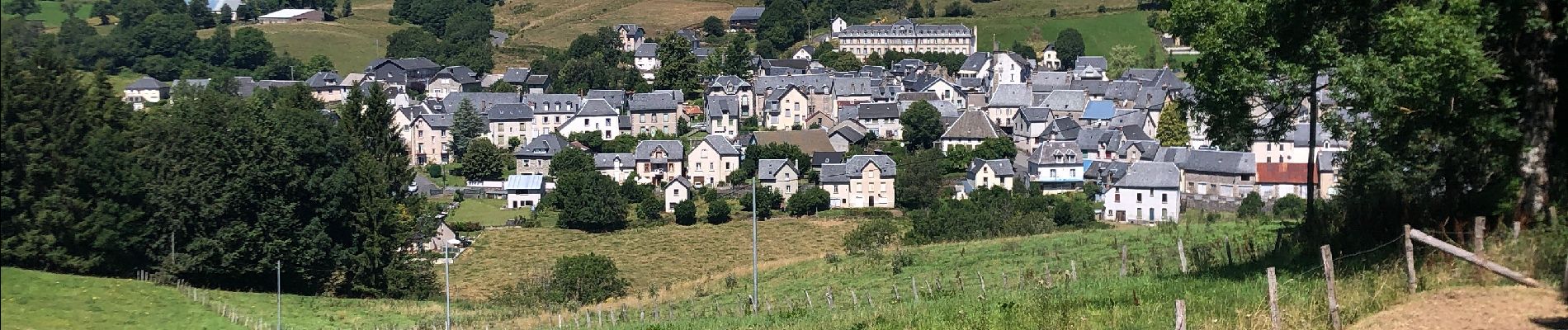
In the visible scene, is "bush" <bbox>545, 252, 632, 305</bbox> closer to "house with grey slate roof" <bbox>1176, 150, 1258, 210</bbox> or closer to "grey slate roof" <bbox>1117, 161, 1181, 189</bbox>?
"grey slate roof" <bbox>1117, 161, 1181, 189</bbox>

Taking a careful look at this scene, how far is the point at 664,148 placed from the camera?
2840 inches

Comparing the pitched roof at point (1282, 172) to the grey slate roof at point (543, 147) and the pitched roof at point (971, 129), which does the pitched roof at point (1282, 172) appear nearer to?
the pitched roof at point (971, 129)

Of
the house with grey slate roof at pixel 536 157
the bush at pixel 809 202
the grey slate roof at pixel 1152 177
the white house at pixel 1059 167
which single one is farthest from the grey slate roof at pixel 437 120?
the grey slate roof at pixel 1152 177

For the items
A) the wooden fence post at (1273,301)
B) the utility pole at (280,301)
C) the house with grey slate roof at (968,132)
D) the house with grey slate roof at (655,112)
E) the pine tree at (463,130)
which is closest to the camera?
the wooden fence post at (1273,301)

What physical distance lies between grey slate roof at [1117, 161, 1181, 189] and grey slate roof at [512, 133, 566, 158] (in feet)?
89.0

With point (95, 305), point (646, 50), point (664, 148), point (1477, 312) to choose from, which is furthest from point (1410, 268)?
point (646, 50)

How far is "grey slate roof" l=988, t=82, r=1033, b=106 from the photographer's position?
283 ft

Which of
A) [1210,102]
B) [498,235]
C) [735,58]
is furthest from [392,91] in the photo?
[1210,102]

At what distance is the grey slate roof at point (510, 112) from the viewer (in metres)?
82.6

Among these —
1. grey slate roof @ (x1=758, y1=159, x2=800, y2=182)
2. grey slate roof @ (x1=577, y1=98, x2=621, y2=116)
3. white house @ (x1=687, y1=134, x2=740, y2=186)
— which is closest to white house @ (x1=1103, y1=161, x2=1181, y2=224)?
grey slate roof @ (x1=758, y1=159, x2=800, y2=182)

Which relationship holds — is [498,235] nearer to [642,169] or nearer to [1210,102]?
[642,169]

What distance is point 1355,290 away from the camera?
46.1 feet

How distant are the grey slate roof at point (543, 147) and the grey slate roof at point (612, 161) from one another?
7.70ft

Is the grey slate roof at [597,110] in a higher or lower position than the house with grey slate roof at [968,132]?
higher
